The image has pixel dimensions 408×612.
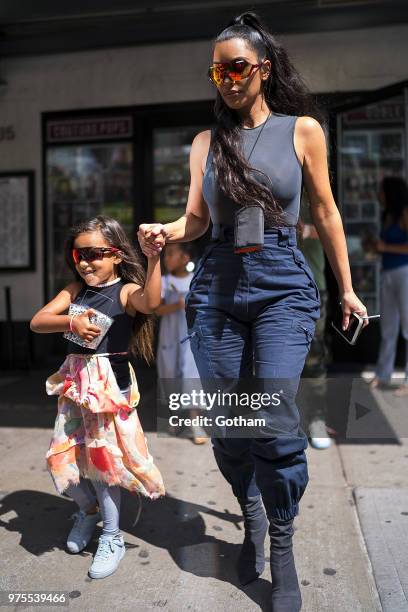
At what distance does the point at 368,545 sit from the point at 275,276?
1440 millimetres

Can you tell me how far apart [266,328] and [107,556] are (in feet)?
4.10

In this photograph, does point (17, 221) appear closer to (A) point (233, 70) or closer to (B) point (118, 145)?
(B) point (118, 145)

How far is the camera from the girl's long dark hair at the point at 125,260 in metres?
2.99

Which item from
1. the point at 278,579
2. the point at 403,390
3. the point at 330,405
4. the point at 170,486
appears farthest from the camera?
the point at 403,390

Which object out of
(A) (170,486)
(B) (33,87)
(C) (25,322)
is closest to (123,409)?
(A) (170,486)

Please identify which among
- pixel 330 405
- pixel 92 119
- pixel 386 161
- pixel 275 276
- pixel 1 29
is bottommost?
pixel 330 405

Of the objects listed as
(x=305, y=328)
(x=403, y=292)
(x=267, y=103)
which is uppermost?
(x=267, y=103)

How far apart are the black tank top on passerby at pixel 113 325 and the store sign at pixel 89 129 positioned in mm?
5039

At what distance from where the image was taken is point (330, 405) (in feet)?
16.6

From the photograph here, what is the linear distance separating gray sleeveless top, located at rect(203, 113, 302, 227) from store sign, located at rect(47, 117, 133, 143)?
17.7 ft

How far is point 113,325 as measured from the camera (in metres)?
2.94

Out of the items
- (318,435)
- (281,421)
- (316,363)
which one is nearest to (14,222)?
(316,363)

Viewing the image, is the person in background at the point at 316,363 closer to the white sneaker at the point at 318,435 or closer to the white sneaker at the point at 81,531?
the white sneaker at the point at 318,435

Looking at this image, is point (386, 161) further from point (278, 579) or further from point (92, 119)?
point (278, 579)
